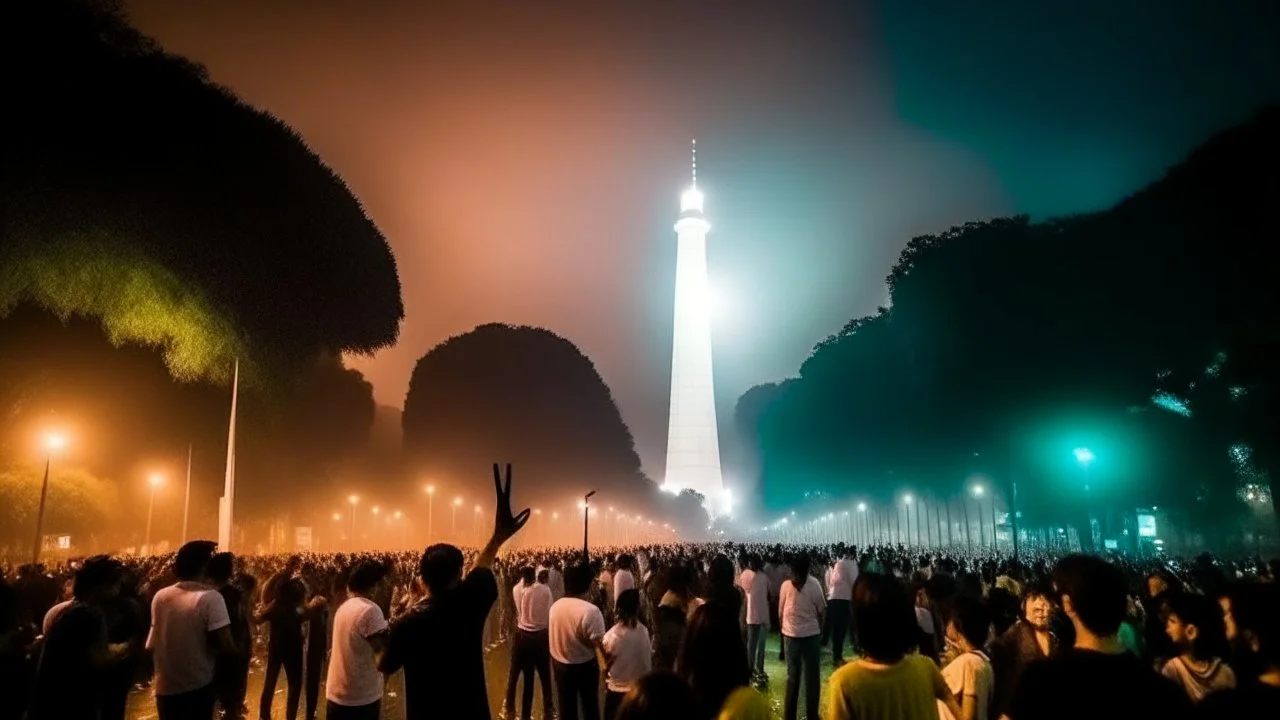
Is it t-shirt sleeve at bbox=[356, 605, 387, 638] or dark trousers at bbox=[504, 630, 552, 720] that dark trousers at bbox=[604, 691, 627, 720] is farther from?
dark trousers at bbox=[504, 630, 552, 720]

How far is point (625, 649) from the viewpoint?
20.5 ft

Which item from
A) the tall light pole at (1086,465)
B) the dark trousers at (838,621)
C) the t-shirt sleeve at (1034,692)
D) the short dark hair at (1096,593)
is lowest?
the dark trousers at (838,621)

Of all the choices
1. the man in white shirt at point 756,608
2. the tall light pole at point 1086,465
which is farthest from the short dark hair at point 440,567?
the tall light pole at point 1086,465

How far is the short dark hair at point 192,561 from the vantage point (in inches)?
230

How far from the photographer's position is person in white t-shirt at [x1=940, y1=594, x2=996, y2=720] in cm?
467

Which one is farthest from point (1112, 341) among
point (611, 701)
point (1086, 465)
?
point (611, 701)

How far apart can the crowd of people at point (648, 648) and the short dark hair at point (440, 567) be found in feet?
0.04

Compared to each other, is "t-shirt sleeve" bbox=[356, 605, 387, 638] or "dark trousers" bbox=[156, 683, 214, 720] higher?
"t-shirt sleeve" bbox=[356, 605, 387, 638]

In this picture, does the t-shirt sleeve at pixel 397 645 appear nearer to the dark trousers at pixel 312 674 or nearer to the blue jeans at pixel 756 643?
the dark trousers at pixel 312 674

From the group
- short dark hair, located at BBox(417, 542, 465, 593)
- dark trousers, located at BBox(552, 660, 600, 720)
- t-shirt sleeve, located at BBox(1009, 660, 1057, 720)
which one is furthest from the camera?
dark trousers, located at BBox(552, 660, 600, 720)

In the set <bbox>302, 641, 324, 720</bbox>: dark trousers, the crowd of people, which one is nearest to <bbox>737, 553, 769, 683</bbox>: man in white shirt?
the crowd of people

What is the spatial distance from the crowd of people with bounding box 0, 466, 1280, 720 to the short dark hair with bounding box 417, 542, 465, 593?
12mm

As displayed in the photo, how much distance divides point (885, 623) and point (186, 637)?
16.3 ft

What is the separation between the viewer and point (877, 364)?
1865 inches
